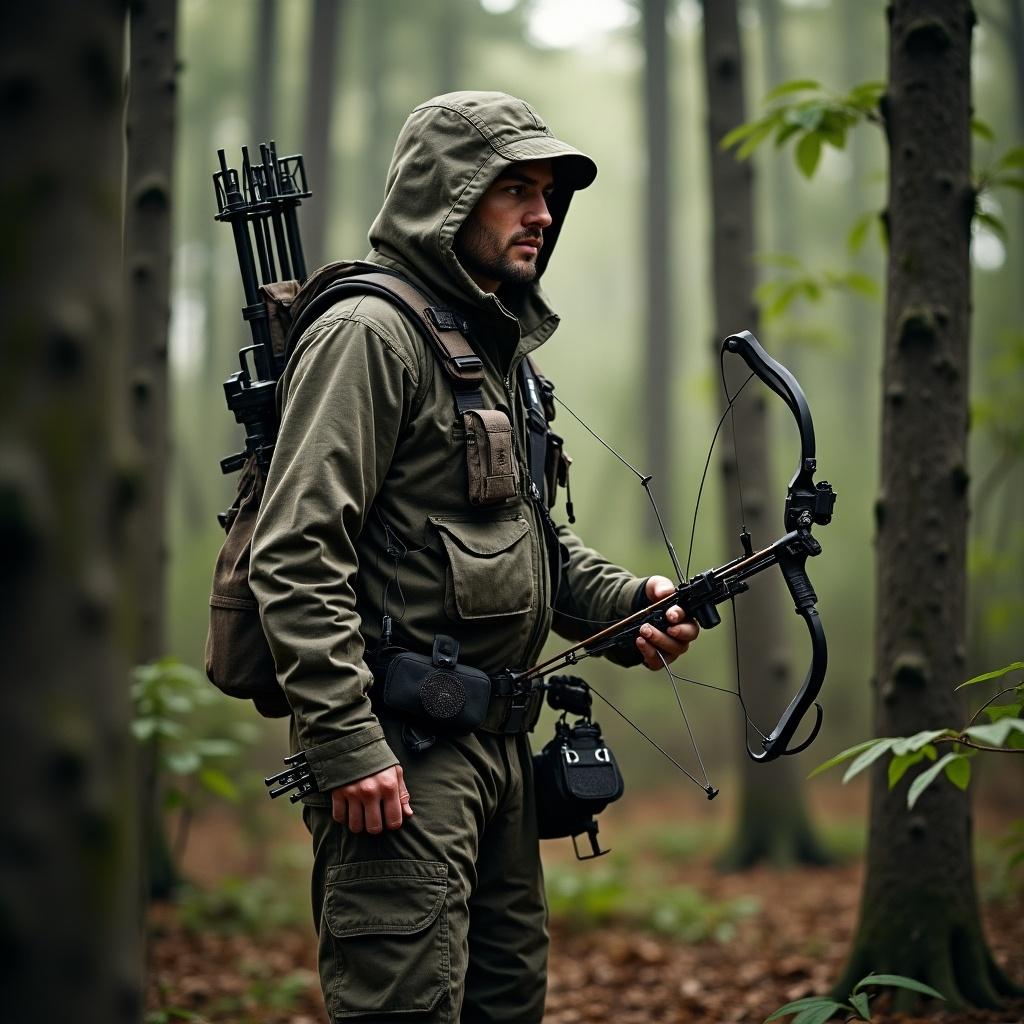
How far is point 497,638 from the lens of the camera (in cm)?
295

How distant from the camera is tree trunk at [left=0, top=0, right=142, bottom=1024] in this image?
5.01 feet

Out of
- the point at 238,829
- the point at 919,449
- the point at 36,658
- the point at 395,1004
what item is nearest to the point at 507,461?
the point at 395,1004

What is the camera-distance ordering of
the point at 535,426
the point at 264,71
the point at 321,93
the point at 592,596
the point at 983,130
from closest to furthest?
the point at 535,426
the point at 592,596
the point at 983,130
the point at 321,93
the point at 264,71

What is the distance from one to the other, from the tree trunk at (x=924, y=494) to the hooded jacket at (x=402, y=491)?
1.32 metres

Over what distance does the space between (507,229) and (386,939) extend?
6.39 ft

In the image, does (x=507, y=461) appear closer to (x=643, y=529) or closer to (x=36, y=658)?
(x=36, y=658)

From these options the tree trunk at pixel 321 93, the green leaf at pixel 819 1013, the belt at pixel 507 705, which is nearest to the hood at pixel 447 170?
Result: the belt at pixel 507 705

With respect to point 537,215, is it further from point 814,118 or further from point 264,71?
point 264,71

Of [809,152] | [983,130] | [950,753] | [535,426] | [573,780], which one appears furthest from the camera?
[983,130]

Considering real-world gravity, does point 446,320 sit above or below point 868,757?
above

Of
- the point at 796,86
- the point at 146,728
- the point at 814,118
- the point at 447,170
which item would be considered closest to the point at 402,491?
the point at 447,170

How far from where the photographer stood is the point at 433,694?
277 centimetres

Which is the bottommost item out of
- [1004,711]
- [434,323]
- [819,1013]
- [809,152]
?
[819,1013]

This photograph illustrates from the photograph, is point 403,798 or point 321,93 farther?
point 321,93
